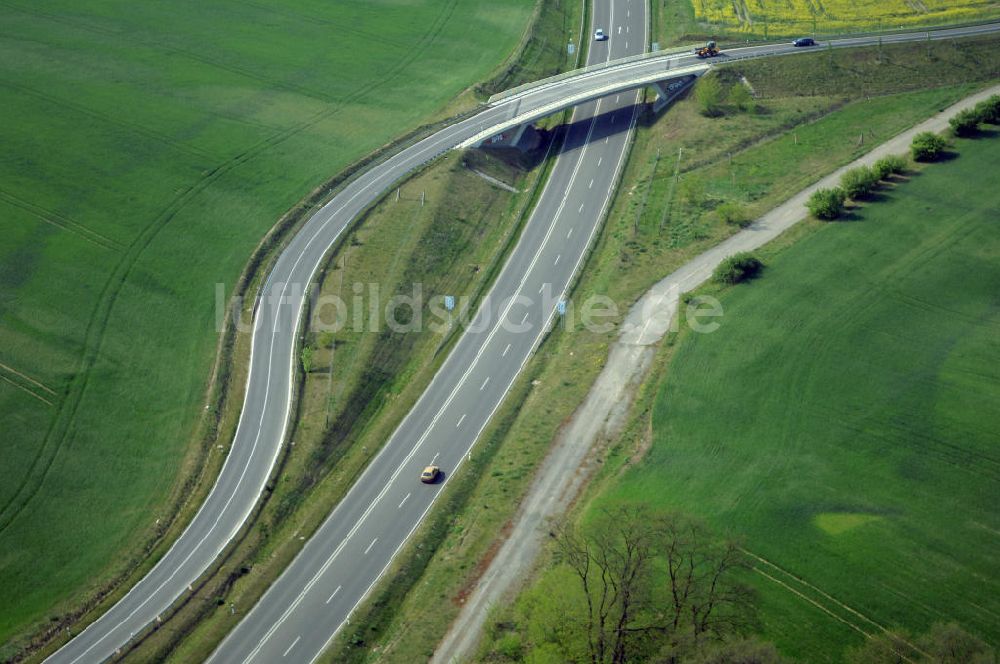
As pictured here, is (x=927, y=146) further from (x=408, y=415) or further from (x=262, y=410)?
(x=262, y=410)

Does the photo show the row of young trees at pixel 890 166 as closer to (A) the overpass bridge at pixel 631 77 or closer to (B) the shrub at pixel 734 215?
(B) the shrub at pixel 734 215

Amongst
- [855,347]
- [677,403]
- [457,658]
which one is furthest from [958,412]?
[457,658]

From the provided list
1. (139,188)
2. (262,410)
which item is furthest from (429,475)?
(139,188)

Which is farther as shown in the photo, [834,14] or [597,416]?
[834,14]

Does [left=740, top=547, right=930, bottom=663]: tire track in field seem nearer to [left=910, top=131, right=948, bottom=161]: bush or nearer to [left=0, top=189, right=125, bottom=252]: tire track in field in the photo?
[left=910, top=131, right=948, bottom=161]: bush

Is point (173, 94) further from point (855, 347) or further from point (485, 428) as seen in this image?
point (855, 347)
